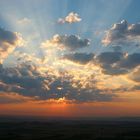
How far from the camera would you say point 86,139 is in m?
102

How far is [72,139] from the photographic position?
10125 centimetres

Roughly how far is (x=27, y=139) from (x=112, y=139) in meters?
29.5

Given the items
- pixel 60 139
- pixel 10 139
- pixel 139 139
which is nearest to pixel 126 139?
pixel 139 139

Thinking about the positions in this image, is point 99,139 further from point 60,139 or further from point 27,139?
point 27,139

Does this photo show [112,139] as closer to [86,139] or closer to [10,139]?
[86,139]

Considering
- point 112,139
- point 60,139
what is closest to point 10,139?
point 60,139

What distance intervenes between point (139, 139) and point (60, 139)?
27.7 m

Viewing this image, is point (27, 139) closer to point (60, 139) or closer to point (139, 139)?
point (60, 139)

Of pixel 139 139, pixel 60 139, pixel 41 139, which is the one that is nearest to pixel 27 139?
pixel 41 139

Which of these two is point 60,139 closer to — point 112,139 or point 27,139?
point 27,139

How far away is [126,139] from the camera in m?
105

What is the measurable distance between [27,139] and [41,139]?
4751mm

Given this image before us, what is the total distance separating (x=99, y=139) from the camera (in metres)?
104

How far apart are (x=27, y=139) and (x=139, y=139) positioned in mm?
38904
